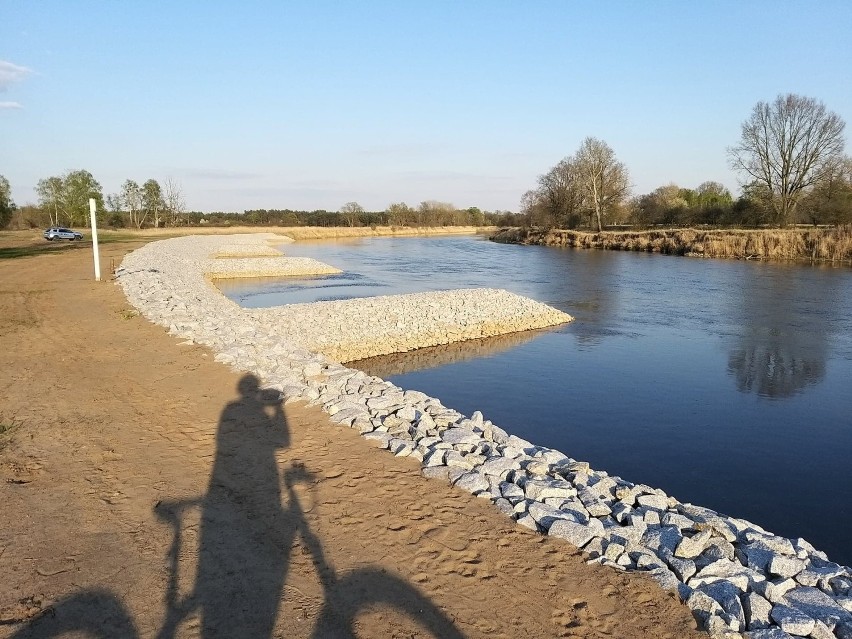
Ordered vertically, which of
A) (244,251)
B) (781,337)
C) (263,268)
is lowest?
(781,337)

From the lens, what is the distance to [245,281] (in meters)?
27.2

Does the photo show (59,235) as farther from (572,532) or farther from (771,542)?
(771,542)

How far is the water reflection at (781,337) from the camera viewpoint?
38.4 ft

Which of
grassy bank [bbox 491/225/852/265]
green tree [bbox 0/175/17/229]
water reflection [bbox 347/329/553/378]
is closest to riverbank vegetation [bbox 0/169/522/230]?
green tree [bbox 0/175/17/229]

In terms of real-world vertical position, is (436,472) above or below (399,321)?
below

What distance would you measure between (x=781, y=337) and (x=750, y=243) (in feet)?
81.7

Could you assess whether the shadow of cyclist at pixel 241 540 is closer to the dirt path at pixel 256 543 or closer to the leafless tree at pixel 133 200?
the dirt path at pixel 256 543

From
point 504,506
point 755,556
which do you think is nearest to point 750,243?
point 755,556

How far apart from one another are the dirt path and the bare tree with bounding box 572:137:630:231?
183 feet

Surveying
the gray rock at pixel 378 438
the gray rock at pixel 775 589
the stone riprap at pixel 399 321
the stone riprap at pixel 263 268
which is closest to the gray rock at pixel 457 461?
the gray rock at pixel 378 438

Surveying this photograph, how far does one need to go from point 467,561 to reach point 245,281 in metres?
25.0

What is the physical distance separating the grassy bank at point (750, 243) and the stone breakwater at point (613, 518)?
3535cm

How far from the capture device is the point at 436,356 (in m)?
13.7

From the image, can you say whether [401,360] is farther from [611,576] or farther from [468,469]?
[611,576]
